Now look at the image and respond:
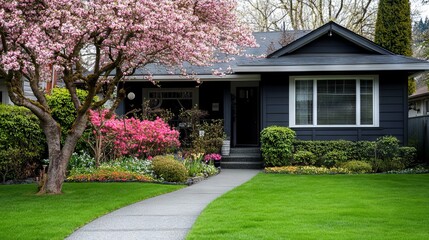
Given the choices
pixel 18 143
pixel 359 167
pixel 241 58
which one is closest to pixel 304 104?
pixel 359 167

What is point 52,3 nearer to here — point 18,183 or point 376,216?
point 18,183

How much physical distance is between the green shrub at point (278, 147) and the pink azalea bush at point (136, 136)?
2707mm

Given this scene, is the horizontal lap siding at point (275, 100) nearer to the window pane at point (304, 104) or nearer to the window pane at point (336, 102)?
the window pane at point (304, 104)

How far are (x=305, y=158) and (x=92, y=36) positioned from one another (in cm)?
827

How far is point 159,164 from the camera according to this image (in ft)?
42.9

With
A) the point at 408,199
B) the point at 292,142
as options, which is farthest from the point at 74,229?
the point at 292,142

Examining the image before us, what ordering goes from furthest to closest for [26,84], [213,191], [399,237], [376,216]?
[26,84]
[213,191]
[376,216]
[399,237]

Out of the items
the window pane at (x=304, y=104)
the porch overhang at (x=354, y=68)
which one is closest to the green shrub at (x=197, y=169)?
the window pane at (x=304, y=104)

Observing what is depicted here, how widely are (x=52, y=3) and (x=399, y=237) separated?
6374mm

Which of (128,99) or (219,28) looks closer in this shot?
(219,28)

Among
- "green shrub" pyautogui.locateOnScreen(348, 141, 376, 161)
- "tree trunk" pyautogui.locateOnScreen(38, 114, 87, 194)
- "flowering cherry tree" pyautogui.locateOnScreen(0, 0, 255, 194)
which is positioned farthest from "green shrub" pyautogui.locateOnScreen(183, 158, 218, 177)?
"tree trunk" pyautogui.locateOnScreen(38, 114, 87, 194)

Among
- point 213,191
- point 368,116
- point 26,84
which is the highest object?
point 26,84

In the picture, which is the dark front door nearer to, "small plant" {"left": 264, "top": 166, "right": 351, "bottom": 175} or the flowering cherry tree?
"small plant" {"left": 264, "top": 166, "right": 351, "bottom": 175}

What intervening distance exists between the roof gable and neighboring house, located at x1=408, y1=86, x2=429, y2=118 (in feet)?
31.7
